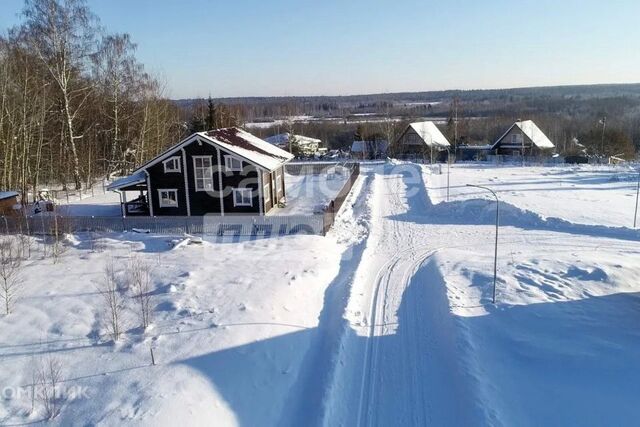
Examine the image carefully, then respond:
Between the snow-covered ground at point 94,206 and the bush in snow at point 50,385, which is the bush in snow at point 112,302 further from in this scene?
the snow-covered ground at point 94,206

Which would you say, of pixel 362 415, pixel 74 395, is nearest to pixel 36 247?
pixel 74 395

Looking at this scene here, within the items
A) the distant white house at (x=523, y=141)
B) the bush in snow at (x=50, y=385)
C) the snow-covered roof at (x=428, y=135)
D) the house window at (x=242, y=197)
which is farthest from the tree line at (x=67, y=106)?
the distant white house at (x=523, y=141)

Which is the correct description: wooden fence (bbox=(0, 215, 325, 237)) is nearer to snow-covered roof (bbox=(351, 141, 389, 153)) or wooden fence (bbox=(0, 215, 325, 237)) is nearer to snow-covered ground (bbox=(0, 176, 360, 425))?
snow-covered ground (bbox=(0, 176, 360, 425))

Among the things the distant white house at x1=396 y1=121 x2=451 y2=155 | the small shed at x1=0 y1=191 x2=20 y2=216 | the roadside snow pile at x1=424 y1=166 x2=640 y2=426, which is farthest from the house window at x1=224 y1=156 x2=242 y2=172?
the distant white house at x1=396 y1=121 x2=451 y2=155

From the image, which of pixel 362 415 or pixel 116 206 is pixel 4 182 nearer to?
pixel 116 206

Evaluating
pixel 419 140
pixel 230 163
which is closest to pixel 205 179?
pixel 230 163
